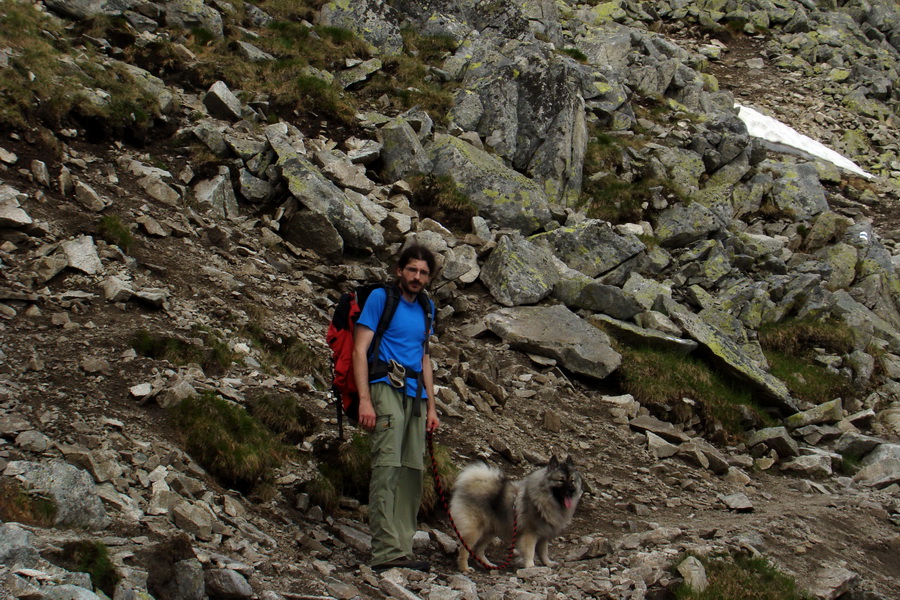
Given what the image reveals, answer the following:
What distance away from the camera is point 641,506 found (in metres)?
8.26

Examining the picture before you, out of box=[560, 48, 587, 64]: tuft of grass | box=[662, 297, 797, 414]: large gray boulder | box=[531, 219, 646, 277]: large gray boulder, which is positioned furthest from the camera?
box=[560, 48, 587, 64]: tuft of grass

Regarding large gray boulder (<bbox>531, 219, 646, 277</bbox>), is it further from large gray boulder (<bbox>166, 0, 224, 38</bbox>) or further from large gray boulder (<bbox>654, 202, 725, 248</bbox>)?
large gray boulder (<bbox>166, 0, 224, 38</bbox>)

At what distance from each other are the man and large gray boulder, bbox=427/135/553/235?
9.14 metres

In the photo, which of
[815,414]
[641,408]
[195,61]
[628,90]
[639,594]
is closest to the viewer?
[639,594]

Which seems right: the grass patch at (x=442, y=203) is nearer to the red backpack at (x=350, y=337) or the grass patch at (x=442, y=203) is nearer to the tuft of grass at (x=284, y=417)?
the tuft of grass at (x=284, y=417)

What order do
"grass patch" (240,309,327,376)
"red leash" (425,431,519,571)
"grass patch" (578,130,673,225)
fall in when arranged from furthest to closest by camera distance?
"grass patch" (578,130,673,225)
"grass patch" (240,309,327,376)
"red leash" (425,431,519,571)

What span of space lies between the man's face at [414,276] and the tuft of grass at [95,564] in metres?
3.05

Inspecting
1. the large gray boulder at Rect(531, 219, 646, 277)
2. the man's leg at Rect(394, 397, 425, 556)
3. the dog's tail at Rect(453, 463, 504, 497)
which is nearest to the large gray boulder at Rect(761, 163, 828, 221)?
the large gray boulder at Rect(531, 219, 646, 277)

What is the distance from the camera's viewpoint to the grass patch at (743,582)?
222 inches

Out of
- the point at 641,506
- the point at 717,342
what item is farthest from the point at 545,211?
the point at 641,506

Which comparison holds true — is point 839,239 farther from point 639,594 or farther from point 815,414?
point 639,594

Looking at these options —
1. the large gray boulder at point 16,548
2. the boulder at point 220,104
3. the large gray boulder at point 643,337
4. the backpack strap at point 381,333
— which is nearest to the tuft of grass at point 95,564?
the large gray boulder at point 16,548

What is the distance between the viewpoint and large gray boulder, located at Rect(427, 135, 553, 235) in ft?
48.0

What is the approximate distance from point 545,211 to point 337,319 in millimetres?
10107
